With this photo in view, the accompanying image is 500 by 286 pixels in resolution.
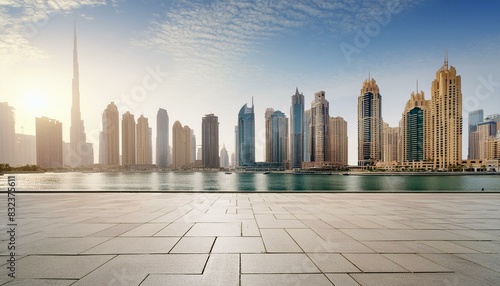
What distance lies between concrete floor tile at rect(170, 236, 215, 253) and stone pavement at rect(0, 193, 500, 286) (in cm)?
3

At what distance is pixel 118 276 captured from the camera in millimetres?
4965

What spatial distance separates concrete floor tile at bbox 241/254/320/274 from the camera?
207 inches

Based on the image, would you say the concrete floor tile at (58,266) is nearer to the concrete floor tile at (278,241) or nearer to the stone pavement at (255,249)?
the stone pavement at (255,249)

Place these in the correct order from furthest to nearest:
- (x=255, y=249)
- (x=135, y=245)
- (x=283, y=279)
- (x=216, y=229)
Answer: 1. (x=216, y=229)
2. (x=135, y=245)
3. (x=255, y=249)
4. (x=283, y=279)

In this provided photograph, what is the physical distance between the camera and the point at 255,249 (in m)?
6.56

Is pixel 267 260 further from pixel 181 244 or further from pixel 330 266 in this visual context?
pixel 181 244

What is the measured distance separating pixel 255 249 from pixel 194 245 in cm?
173

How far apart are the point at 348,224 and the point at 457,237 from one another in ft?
10.5

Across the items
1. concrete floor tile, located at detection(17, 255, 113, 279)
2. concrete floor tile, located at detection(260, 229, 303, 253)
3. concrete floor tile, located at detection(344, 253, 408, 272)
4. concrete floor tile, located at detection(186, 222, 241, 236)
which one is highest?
concrete floor tile, located at detection(17, 255, 113, 279)

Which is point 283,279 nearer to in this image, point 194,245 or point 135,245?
point 194,245

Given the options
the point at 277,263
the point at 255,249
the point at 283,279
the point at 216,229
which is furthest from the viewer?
the point at 216,229

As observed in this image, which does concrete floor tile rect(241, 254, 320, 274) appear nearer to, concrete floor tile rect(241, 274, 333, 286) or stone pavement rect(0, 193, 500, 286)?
stone pavement rect(0, 193, 500, 286)

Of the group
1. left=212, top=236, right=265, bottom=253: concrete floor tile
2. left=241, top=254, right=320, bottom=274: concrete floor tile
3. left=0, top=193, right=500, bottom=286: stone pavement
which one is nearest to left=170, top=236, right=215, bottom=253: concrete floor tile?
left=0, top=193, right=500, bottom=286: stone pavement

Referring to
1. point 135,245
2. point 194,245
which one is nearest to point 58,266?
point 135,245
